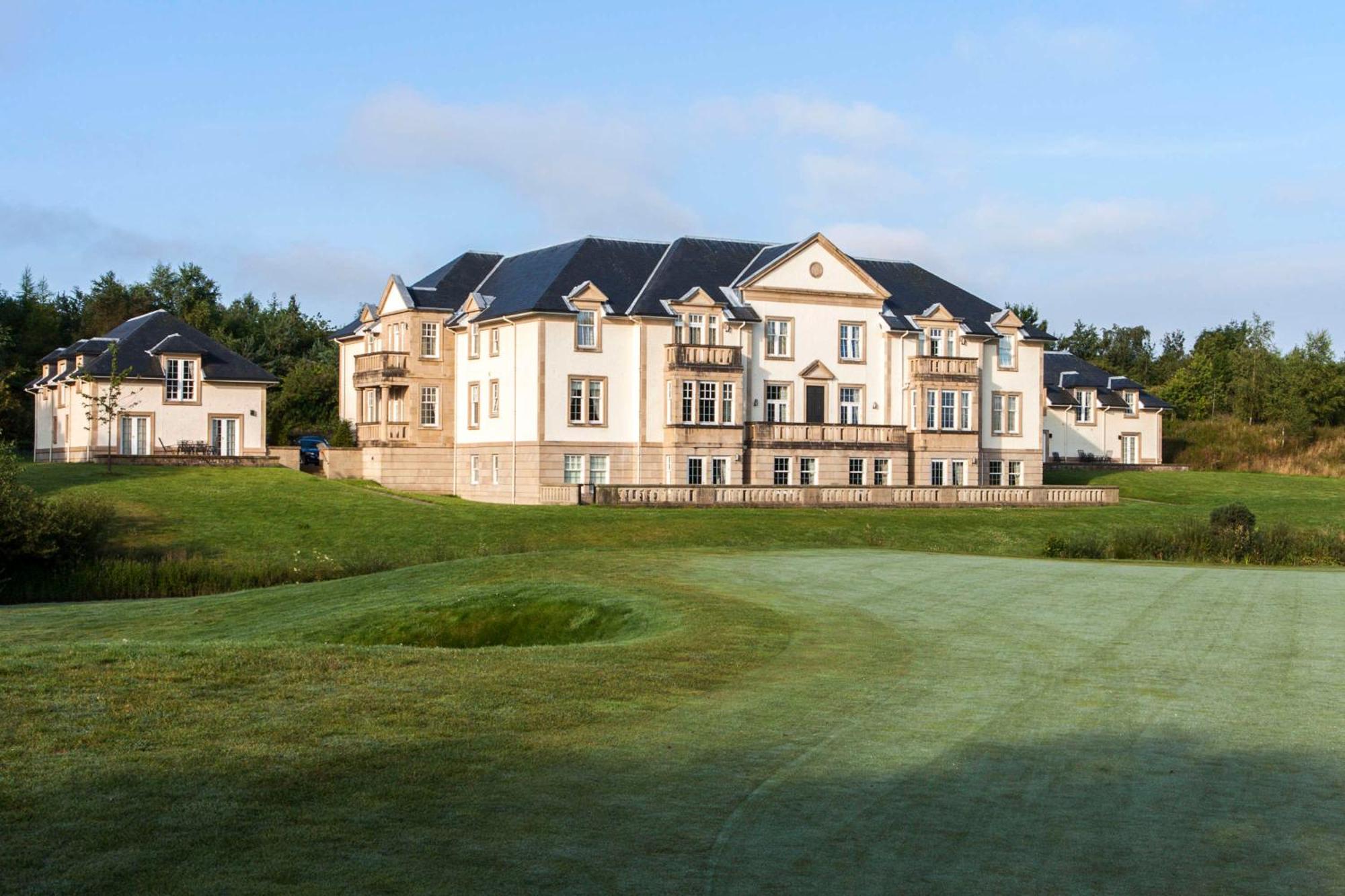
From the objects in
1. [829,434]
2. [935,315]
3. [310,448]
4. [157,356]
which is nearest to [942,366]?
[935,315]

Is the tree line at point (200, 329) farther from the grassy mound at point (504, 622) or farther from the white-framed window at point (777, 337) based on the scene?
the grassy mound at point (504, 622)

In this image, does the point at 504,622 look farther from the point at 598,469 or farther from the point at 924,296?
the point at 924,296

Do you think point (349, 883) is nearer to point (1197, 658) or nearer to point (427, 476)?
point (1197, 658)

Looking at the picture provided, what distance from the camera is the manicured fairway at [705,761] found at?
27.6ft

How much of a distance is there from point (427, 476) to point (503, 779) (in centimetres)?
5304

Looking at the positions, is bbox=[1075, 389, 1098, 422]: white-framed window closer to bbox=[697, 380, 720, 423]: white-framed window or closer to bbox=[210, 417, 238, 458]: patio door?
bbox=[697, 380, 720, 423]: white-framed window

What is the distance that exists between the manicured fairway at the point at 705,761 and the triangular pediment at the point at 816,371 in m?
42.5

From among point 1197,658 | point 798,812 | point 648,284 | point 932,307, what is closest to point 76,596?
point 1197,658

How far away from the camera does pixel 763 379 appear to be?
61.6 meters

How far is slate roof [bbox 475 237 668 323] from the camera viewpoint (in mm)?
58781

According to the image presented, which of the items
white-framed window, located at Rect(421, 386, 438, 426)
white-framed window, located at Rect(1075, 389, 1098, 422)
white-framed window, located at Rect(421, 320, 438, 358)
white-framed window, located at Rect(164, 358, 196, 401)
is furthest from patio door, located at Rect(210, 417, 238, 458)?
white-framed window, located at Rect(1075, 389, 1098, 422)

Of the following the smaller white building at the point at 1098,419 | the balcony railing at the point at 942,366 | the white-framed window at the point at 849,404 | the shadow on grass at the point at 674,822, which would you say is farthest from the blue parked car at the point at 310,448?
the shadow on grass at the point at 674,822

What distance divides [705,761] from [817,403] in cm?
5234

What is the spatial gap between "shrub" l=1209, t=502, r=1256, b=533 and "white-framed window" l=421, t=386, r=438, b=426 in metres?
35.2
